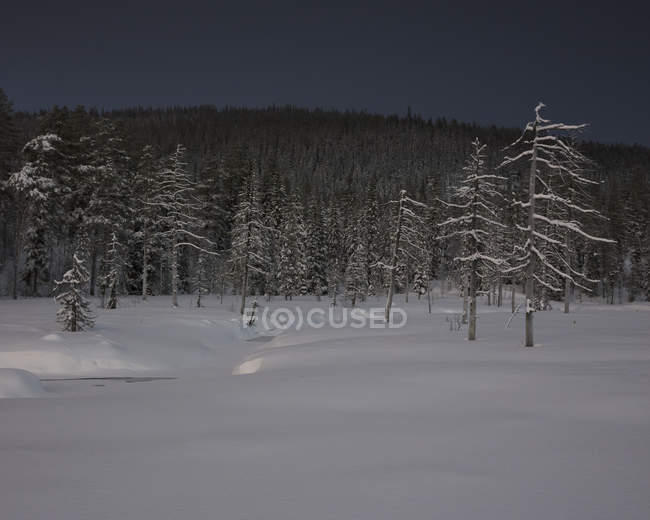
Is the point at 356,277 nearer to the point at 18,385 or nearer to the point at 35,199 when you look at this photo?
the point at 35,199

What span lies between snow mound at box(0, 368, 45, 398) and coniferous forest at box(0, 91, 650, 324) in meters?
11.6

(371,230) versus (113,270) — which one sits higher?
(371,230)

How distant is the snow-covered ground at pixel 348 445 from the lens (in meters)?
5.00

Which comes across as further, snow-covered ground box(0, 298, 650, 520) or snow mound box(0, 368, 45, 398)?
snow mound box(0, 368, 45, 398)

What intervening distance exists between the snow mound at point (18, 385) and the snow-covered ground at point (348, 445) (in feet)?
0.16

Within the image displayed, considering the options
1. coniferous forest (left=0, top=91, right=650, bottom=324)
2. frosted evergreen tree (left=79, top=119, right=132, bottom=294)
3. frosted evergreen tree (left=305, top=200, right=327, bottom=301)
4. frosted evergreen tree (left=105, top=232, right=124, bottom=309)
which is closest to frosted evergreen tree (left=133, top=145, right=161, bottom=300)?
coniferous forest (left=0, top=91, right=650, bottom=324)

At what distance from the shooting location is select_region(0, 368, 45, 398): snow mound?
1144 cm

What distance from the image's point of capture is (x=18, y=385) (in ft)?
38.1

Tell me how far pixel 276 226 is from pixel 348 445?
6008 cm

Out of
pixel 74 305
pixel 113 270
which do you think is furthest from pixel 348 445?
pixel 113 270

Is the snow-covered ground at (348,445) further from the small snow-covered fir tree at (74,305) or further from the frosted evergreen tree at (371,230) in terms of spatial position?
the frosted evergreen tree at (371,230)

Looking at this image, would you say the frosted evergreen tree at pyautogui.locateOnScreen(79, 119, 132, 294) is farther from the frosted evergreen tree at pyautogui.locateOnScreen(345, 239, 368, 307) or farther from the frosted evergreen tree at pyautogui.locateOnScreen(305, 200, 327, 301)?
the frosted evergreen tree at pyautogui.locateOnScreen(345, 239, 368, 307)

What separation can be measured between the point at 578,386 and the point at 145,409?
9.63 metres

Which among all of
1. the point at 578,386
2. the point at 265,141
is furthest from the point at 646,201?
the point at 265,141
